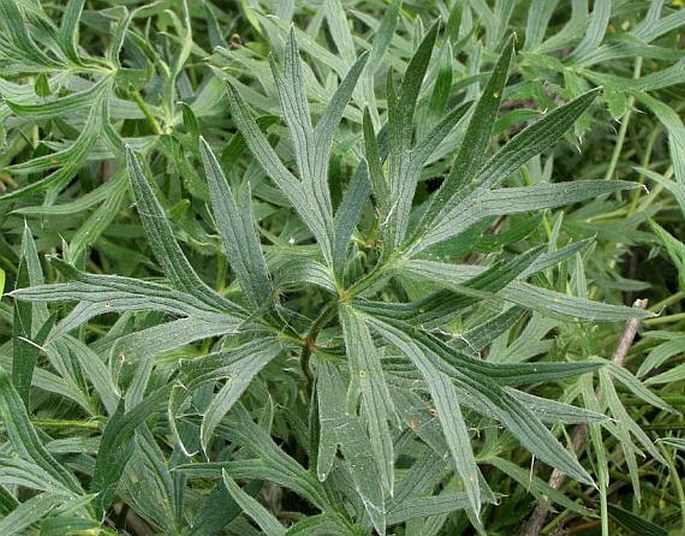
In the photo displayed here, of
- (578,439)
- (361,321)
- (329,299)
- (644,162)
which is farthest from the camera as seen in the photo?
(644,162)

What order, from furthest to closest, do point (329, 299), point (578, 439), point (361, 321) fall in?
point (578, 439), point (329, 299), point (361, 321)

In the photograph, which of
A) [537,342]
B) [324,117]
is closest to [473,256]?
[537,342]

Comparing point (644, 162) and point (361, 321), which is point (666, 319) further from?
point (361, 321)

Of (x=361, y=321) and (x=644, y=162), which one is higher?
(x=361, y=321)

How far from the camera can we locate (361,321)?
2.19 ft

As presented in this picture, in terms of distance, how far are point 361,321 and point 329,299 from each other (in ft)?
0.62

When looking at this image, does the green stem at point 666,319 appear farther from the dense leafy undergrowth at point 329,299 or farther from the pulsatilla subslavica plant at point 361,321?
the pulsatilla subslavica plant at point 361,321

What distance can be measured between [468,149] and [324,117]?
13cm

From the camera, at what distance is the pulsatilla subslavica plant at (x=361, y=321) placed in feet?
Result: 2.10

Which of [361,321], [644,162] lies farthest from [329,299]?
[644,162]

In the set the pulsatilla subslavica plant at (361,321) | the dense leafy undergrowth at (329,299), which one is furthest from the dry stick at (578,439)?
the pulsatilla subslavica plant at (361,321)

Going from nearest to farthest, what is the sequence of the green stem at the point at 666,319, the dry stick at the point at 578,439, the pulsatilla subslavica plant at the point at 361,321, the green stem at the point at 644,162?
the pulsatilla subslavica plant at the point at 361,321 < the dry stick at the point at 578,439 < the green stem at the point at 666,319 < the green stem at the point at 644,162

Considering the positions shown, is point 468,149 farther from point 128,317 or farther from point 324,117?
point 128,317

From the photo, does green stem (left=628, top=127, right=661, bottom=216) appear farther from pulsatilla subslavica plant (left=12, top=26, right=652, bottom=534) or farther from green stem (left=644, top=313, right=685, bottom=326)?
pulsatilla subslavica plant (left=12, top=26, right=652, bottom=534)
